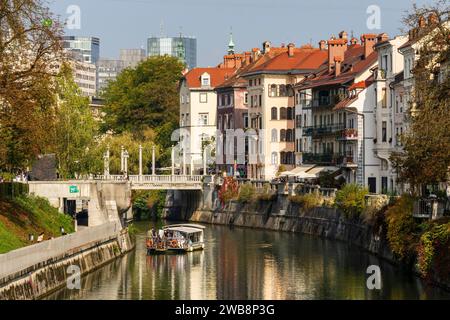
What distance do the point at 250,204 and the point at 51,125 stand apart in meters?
50.0

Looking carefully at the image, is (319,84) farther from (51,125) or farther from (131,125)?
(51,125)

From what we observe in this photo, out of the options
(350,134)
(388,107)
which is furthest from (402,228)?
(350,134)

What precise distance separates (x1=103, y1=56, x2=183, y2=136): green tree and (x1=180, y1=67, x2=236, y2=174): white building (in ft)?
8.94

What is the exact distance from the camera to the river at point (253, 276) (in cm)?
7200

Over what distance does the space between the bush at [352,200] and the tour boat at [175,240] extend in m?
10.0

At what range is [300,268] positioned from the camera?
85.1 meters

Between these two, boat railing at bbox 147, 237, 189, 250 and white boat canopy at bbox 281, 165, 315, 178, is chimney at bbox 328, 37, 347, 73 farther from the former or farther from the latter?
boat railing at bbox 147, 237, 189, 250

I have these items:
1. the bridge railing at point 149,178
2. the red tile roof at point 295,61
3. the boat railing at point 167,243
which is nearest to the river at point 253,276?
the boat railing at point 167,243

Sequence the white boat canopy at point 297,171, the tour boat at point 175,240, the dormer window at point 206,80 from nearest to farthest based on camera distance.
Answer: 1. the tour boat at point 175,240
2. the white boat canopy at point 297,171
3. the dormer window at point 206,80

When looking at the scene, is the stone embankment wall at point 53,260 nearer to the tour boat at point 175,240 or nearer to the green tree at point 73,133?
the tour boat at point 175,240

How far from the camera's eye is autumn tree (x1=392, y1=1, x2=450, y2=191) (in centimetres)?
7494

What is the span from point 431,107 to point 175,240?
28797mm

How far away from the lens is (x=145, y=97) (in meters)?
169
